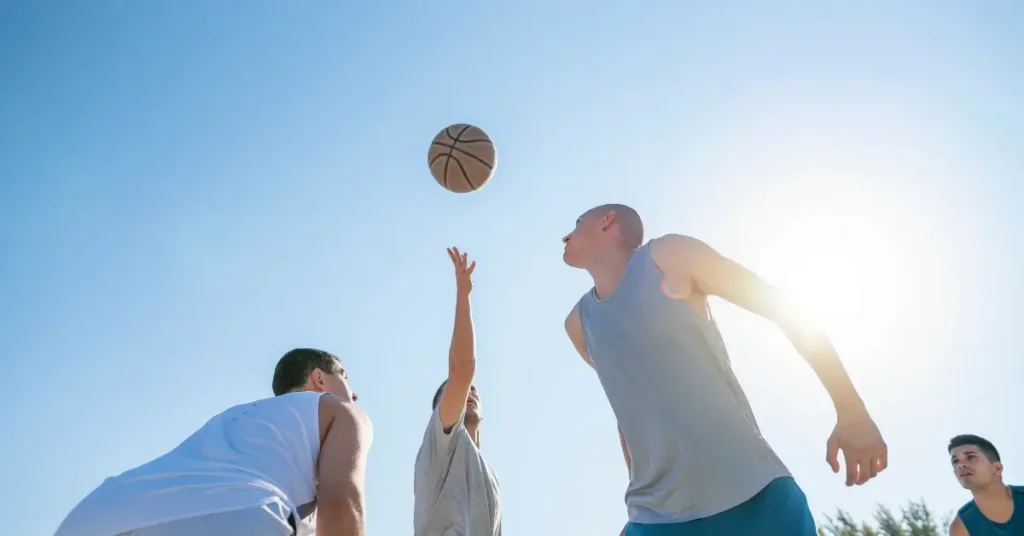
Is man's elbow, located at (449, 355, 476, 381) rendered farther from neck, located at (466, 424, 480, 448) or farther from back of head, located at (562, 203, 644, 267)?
back of head, located at (562, 203, 644, 267)

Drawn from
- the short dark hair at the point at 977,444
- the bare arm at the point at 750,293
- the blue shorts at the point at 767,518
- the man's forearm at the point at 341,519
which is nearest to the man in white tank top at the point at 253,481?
the man's forearm at the point at 341,519

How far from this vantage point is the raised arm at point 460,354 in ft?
18.3

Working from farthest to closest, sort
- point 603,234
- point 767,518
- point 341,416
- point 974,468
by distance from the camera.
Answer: point 974,468 < point 603,234 < point 341,416 < point 767,518

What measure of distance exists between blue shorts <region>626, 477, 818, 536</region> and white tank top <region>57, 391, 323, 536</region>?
165 cm

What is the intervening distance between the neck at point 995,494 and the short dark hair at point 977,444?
0.31 meters

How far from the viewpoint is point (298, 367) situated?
13.0 ft

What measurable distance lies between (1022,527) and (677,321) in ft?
22.9

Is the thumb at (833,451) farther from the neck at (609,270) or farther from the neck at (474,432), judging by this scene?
the neck at (474,432)

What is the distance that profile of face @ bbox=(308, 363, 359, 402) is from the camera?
3.90 m

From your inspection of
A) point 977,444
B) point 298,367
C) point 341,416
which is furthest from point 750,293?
point 977,444

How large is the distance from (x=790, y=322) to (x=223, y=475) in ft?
7.73

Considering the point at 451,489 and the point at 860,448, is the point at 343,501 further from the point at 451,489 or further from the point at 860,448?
the point at 451,489

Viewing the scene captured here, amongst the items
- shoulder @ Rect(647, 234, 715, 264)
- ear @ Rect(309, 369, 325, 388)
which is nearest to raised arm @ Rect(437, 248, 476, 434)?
ear @ Rect(309, 369, 325, 388)

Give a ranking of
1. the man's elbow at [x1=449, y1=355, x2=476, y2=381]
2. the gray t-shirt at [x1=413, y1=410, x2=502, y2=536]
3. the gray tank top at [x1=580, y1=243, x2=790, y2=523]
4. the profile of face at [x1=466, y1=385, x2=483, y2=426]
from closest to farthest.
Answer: the gray tank top at [x1=580, y1=243, x2=790, y2=523] < the man's elbow at [x1=449, y1=355, x2=476, y2=381] < the gray t-shirt at [x1=413, y1=410, x2=502, y2=536] < the profile of face at [x1=466, y1=385, x2=483, y2=426]
